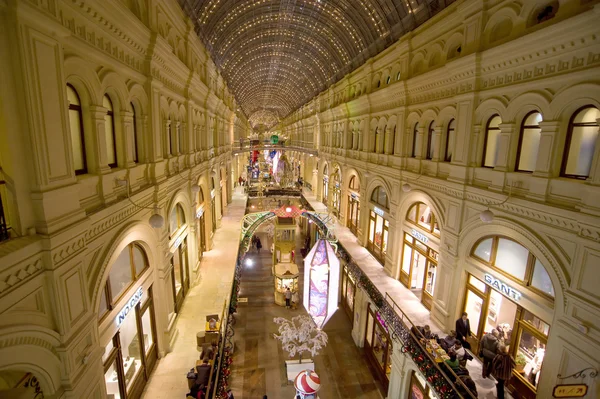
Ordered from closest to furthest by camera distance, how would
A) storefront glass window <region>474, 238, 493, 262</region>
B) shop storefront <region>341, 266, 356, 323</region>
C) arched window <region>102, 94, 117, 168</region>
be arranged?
arched window <region>102, 94, 117, 168</region> → storefront glass window <region>474, 238, 493, 262</region> → shop storefront <region>341, 266, 356, 323</region>

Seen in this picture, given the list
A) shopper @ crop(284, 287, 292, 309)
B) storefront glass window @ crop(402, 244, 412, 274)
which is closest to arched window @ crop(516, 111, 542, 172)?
storefront glass window @ crop(402, 244, 412, 274)

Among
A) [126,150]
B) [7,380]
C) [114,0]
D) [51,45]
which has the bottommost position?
[7,380]

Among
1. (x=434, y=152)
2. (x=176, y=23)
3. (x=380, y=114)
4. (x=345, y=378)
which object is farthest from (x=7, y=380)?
(x=380, y=114)

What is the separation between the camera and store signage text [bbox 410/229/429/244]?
12.2m

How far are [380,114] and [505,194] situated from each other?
30.5ft

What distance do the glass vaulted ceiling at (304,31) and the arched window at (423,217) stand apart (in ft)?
23.8

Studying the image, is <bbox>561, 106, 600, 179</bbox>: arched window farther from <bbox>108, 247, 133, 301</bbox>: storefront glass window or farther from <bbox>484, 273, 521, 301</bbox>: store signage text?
<bbox>108, 247, 133, 301</bbox>: storefront glass window

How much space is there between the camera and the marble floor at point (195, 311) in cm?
821

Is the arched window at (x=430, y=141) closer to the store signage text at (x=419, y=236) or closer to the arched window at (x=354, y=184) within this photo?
the store signage text at (x=419, y=236)

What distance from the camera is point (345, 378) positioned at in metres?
14.8

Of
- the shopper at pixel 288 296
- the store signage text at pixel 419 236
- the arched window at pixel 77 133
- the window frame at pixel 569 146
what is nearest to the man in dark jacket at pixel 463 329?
the store signage text at pixel 419 236

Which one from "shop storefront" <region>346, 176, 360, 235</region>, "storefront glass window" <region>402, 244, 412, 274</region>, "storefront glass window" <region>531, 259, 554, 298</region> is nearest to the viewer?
"storefront glass window" <region>531, 259, 554, 298</region>

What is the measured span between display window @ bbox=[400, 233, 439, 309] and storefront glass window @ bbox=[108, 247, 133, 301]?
9.88 metres

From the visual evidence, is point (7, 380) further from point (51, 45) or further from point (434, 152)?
point (434, 152)
